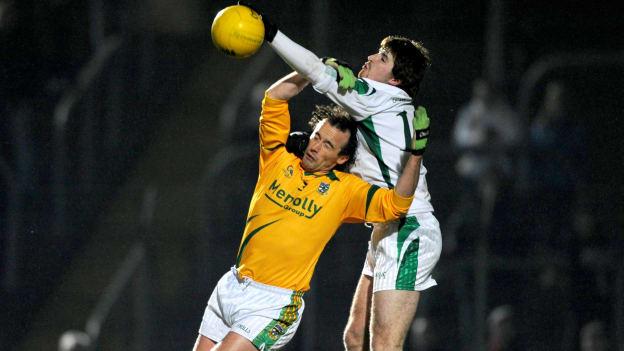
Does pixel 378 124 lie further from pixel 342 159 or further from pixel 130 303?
pixel 130 303

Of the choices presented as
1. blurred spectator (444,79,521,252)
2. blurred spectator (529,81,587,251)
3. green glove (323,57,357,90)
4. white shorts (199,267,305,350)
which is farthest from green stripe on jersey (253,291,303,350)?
blurred spectator (529,81,587,251)

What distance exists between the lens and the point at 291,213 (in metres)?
3.72

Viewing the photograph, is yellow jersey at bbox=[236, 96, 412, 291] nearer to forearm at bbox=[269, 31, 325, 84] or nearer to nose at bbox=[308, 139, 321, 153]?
nose at bbox=[308, 139, 321, 153]

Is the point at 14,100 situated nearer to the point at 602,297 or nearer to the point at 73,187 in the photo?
the point at 73,187

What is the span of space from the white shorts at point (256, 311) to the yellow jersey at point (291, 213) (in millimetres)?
37

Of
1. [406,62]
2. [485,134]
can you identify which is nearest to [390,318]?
[406,62]

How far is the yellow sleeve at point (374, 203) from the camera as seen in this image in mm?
3615

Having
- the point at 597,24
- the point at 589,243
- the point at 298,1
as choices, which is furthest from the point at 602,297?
the point at 298,1

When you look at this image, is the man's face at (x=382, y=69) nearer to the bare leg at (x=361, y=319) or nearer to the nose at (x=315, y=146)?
the nose at (x=315, y=146)

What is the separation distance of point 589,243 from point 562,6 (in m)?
1.26

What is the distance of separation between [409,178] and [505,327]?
211 centimetres

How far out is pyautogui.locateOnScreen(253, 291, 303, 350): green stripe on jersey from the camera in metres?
3.65

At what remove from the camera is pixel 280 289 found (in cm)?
370

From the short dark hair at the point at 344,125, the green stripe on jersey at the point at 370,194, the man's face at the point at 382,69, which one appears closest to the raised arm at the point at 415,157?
the green stripe on jersey at the point at 370,194
